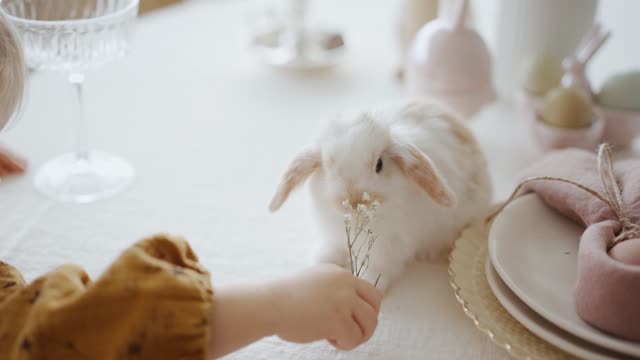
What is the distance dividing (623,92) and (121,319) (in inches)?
27.7

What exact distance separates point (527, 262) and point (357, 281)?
0.18m

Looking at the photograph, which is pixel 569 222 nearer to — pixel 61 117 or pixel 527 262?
pixel 527 262

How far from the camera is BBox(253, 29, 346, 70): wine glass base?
120 cm

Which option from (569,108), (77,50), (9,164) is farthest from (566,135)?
(9,164)

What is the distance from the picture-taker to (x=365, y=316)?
0.59 meters

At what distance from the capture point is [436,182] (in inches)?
26.5

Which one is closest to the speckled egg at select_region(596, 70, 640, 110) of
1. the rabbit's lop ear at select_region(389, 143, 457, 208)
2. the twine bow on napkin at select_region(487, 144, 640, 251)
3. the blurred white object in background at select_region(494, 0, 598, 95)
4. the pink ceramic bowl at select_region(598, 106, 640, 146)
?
the pink ceramic bowl at select_region(598, 106, 640, 146)

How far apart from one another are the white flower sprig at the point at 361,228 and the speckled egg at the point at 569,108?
0.34m

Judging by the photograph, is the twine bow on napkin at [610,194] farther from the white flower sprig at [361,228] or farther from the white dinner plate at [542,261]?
the white flower sprig at [361,228]

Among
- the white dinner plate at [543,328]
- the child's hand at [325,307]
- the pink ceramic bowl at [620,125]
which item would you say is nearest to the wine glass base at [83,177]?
the child's hand at [325,307]

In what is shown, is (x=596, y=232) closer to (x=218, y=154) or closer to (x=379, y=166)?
(x=379, y=166)

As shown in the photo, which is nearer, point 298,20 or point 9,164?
point 9,164

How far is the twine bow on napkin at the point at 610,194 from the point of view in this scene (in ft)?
1.96

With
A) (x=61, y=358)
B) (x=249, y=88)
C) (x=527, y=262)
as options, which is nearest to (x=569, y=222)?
(x=527, y=262)
